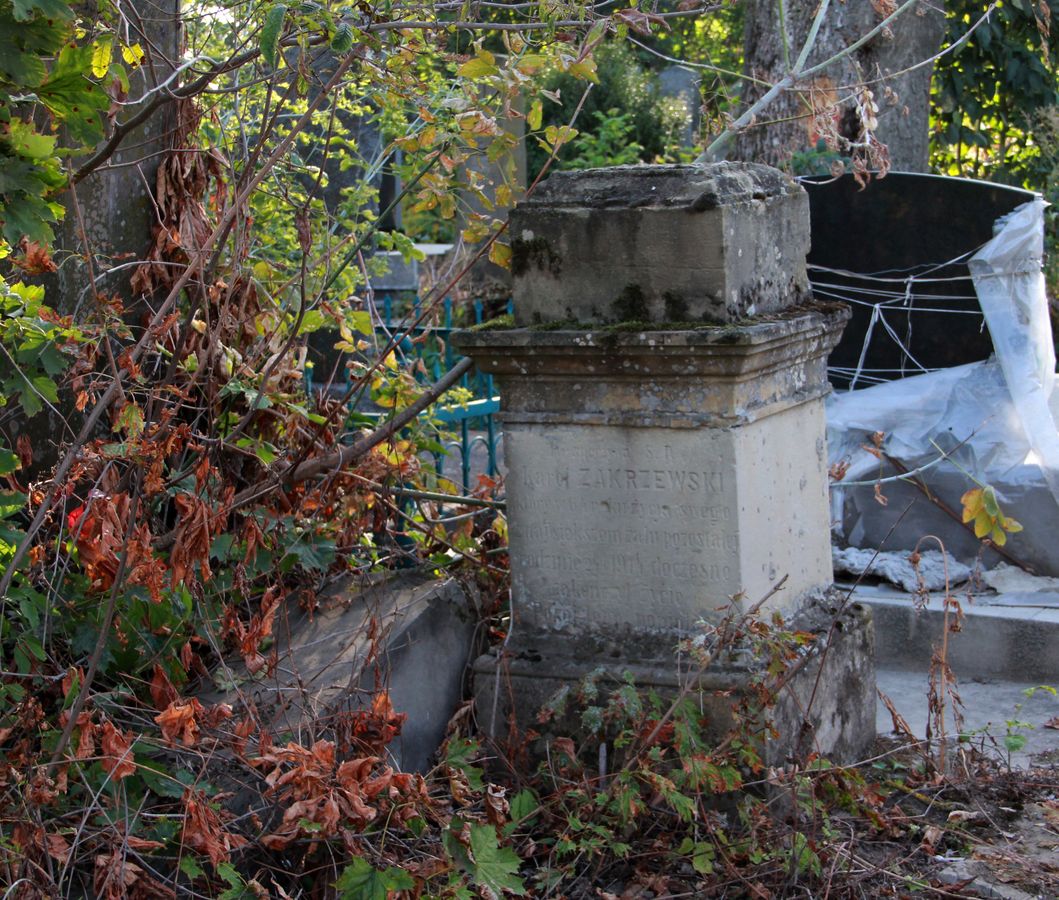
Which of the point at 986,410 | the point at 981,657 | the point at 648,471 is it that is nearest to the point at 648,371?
the point at 648,471

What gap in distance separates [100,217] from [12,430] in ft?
2.31

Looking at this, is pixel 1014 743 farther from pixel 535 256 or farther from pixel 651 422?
pixel 535 256

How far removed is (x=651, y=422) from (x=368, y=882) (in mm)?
1420

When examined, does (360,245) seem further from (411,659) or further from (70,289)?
(411,659)

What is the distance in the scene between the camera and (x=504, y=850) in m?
2.85

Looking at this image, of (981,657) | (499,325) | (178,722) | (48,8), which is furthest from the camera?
(981,657)

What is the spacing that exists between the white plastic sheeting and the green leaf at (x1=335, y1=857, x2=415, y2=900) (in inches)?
121

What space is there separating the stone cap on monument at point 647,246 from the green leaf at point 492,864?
1.42 m

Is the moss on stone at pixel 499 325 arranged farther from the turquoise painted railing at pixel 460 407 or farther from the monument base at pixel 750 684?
the monument base at pixel 750 684

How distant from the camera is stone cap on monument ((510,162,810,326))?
340 cm

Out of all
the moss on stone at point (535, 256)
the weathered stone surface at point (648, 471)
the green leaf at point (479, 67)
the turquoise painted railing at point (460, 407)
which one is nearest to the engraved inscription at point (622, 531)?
the weathered stone surface at point (648, 471)

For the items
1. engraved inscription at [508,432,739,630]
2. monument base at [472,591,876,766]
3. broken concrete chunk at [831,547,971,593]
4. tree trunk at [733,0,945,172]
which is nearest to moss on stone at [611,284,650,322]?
engraved inscription at [508,432,739,630]

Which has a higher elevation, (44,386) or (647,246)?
(647,246)

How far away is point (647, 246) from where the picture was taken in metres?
3.46
